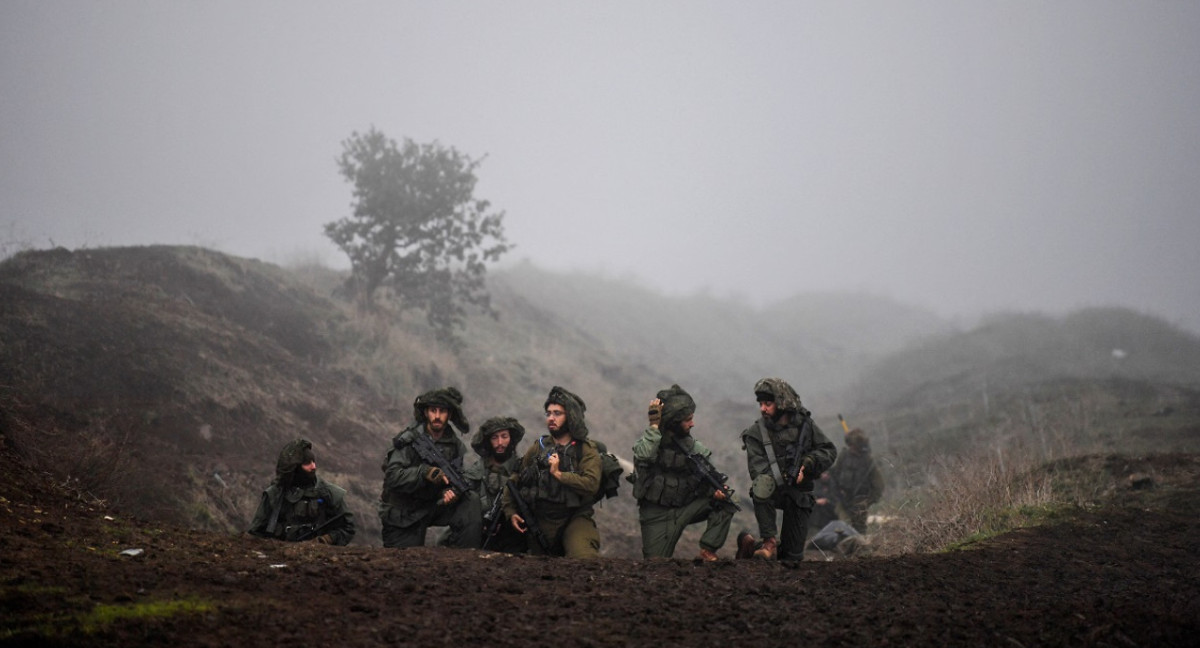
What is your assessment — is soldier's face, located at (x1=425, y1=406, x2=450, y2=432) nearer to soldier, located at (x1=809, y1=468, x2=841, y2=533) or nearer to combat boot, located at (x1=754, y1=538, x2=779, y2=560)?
combat boot, located at (x1=754, y1=538, x2=779, y2=560)

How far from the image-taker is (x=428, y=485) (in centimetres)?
575

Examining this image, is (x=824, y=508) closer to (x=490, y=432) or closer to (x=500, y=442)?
(x=500, y=442)

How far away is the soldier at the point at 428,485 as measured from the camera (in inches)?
222

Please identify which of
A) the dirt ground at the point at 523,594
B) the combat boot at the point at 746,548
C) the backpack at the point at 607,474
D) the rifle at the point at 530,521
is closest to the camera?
the dirt ground at the point at 523,594

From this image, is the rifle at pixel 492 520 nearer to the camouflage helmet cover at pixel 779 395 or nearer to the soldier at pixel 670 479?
the soldier at pixel 670 479

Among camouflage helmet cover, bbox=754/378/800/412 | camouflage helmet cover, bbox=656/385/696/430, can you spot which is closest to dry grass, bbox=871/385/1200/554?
camouflage helmet cover, bbox=754/378/800/412

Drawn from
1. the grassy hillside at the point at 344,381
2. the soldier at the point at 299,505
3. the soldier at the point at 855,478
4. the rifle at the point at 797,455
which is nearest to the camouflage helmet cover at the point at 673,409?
the rifle at the point at 797,455

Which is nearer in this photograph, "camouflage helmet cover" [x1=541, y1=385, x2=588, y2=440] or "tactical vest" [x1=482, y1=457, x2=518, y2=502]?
"camouflage helmet cover" [x1=541, y1=385, x2=588, y2=440]

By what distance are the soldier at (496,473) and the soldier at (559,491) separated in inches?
6.5

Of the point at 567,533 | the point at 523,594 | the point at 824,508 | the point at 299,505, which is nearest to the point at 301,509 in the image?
the point at 299,505

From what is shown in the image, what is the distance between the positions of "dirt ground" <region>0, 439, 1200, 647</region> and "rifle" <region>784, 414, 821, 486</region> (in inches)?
32.7

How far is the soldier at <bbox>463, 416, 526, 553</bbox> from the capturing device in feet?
19.9

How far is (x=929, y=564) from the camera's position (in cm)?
457

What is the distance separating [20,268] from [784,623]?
43.5ft
